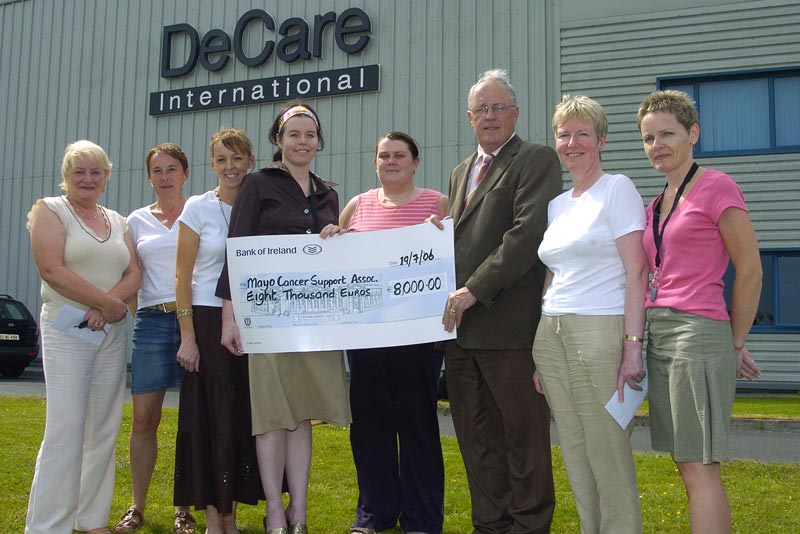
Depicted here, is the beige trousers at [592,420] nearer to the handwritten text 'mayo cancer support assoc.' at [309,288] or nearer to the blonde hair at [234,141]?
the handwritten text 'mayo cancer support assoc.' at [309,288]

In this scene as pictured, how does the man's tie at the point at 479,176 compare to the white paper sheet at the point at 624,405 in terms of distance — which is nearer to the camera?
the white paper sheet at the point at 624,405

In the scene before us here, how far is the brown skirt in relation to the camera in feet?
13.6

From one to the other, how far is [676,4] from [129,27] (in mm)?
13314

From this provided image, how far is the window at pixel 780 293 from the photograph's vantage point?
1404cm

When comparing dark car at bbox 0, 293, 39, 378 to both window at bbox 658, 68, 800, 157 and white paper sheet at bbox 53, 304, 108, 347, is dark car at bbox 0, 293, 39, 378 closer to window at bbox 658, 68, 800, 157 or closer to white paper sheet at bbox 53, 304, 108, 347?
white paper sheet at bbox 53, 304, 108, 347

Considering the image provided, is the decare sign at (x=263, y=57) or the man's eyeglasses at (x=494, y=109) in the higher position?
the decare sign at (x=263, y=57)

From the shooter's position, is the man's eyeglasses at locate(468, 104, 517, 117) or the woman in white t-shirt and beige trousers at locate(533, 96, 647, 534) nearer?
the woman in white t-shirt and beige trousers at locate(533, 96, 647, 534)

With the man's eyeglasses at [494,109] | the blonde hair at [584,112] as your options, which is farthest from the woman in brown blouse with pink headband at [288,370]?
the blonde hair at [584,112]

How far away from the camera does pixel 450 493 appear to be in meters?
5.54

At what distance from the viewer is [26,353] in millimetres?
16281

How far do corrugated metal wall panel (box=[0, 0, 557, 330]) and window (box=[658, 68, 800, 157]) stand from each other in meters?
3.17

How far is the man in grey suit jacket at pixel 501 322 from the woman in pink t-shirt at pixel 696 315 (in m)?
0.68

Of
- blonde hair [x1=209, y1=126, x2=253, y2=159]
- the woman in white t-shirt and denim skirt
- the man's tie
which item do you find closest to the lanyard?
the man's tie

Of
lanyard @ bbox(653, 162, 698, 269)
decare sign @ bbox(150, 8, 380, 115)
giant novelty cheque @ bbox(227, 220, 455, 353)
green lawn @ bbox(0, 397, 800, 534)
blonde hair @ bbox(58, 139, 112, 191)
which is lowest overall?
green lawn @ bbox(0, 397, 800, 534)
